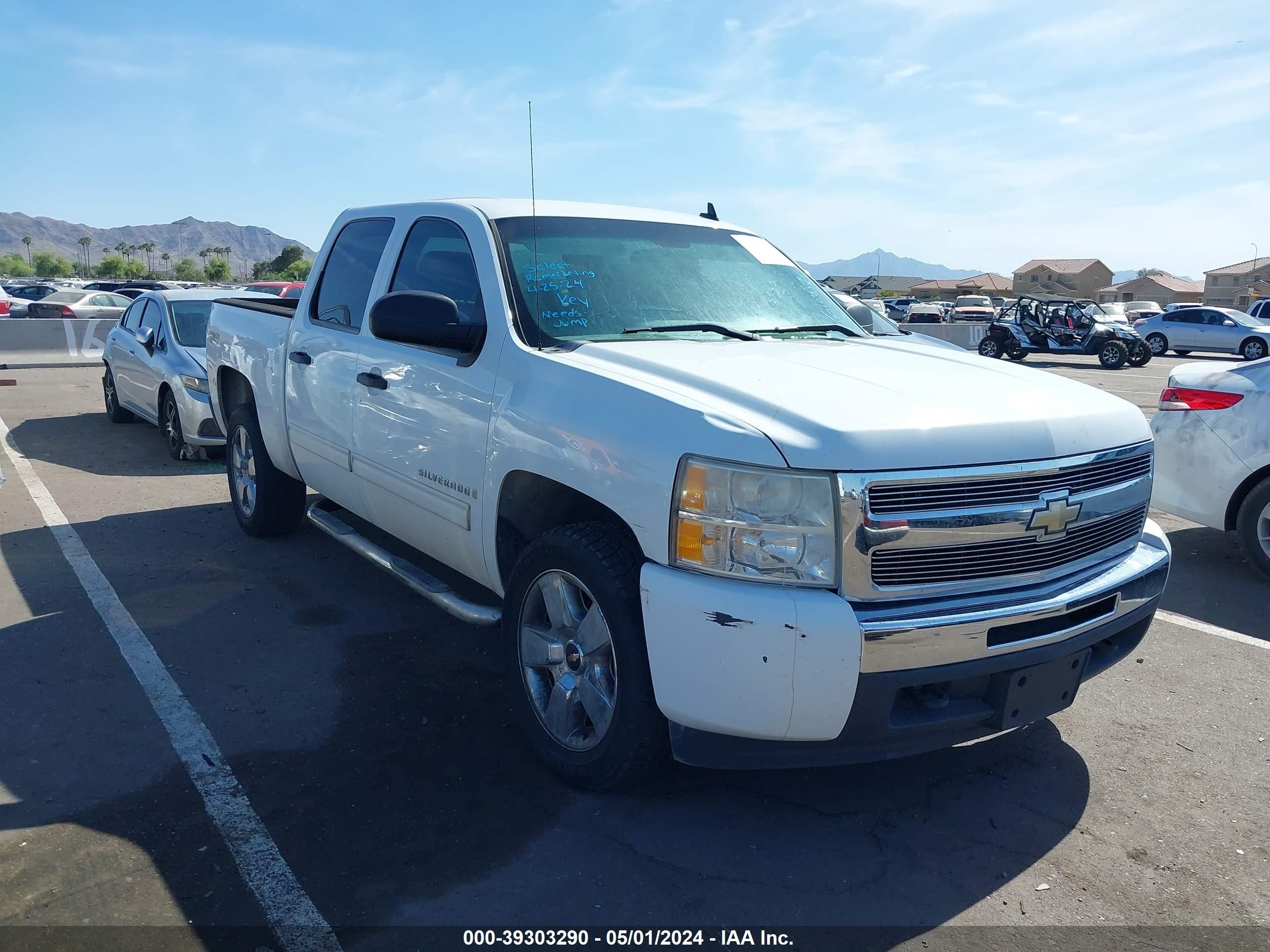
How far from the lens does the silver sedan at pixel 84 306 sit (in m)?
26.0

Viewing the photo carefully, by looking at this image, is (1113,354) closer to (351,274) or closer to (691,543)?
(351,274)

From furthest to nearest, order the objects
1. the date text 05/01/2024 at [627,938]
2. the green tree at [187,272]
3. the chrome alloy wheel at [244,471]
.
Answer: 1. the green tree at [187,272]
2. the chrome alloy wheel at [244,471]
3. the date text 05/01/2024 at [627,938]

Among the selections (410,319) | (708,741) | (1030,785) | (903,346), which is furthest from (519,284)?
(1030,785)

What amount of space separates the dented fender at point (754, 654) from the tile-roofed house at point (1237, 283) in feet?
333

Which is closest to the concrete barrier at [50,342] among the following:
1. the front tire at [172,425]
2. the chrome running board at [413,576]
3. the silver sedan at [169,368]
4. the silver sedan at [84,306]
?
the silver sedan at [84,306]

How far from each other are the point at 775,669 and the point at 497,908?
103 centimetres

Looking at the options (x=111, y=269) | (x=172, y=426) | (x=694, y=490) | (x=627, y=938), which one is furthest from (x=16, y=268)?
(x=627, y=938)

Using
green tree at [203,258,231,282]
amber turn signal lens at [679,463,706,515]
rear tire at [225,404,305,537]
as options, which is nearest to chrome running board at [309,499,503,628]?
rear tire at [225,404,305,537]

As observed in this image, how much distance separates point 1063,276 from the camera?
11781 centimetres

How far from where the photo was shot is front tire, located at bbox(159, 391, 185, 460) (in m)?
9.38

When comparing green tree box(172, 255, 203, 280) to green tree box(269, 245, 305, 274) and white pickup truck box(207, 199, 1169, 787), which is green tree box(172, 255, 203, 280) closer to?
green tree box(269, 245, 305, 274)

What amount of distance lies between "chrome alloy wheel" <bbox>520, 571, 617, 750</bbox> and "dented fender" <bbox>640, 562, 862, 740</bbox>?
360mm

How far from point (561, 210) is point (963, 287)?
119m

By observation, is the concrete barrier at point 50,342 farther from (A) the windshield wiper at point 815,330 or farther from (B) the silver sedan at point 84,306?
(A) the windshield wiper at point 815,330
